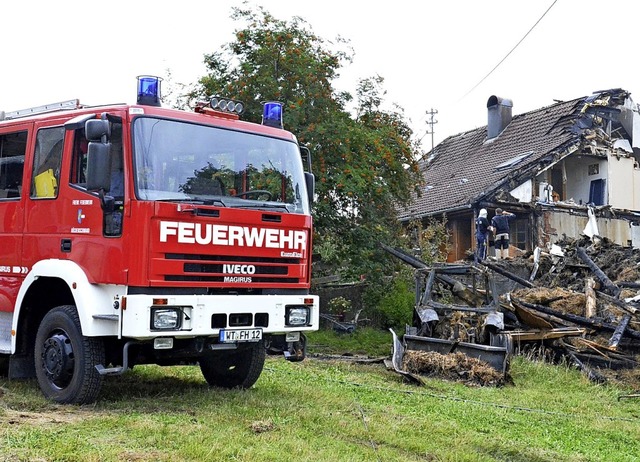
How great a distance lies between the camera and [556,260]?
17.8m

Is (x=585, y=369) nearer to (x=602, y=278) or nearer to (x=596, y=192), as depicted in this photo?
(x=602, y=278)

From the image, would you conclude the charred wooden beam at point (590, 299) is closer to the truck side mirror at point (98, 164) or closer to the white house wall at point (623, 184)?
the truck side mirror at point (98, 164)

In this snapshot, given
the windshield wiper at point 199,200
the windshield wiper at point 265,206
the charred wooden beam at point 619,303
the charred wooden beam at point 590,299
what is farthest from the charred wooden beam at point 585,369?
the windshield wiper at point 199,200

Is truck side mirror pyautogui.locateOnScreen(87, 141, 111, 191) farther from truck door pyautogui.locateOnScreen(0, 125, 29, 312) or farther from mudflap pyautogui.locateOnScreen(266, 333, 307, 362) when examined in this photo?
mudflap pyautogui.locateOnScreen(266, 333, 307, 362)

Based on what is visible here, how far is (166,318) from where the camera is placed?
706cm

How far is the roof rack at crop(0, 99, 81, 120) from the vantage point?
826 cm

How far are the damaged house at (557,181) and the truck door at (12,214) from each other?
20.3 metres

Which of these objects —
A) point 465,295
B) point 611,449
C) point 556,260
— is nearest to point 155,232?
point 611,449

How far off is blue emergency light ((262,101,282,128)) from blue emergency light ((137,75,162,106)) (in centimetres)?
145

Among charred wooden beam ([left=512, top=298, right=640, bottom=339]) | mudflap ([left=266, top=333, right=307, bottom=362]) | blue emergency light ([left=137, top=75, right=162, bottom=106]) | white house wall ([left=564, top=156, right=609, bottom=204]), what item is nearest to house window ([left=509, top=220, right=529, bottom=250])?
white house wall ([left=564, top=156, right=609, bottom=204])

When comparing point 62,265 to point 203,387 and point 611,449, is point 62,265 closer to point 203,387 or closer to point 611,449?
point 203,387

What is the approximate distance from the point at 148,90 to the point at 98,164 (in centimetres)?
103

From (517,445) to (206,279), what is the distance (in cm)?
321

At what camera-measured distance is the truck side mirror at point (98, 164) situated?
7027mm
